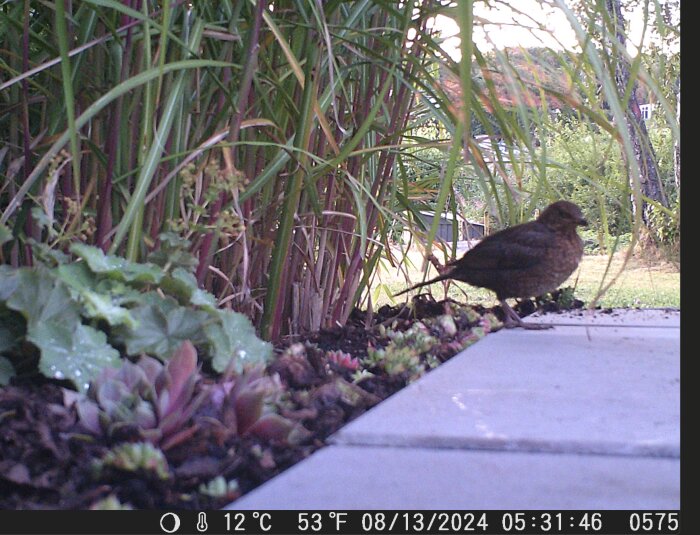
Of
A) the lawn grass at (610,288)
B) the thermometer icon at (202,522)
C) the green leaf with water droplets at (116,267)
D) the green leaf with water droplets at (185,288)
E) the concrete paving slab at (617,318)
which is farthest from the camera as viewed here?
the lawn grass at (610,288)

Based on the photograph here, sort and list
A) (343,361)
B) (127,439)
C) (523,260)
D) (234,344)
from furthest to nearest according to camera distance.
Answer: (523,260)
(343,361)
(234,344)
(127,439)

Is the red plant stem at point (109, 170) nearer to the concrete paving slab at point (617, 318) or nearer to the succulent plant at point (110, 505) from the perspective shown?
the succulent plant at point (110, 505)

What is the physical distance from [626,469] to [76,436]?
685 millimetres

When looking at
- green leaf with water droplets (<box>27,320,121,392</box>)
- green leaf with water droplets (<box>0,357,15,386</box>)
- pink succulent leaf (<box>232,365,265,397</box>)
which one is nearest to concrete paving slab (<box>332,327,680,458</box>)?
pink succulent leaf (<box>232,365,265,397</box>)

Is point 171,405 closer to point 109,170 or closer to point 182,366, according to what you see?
point 182,366

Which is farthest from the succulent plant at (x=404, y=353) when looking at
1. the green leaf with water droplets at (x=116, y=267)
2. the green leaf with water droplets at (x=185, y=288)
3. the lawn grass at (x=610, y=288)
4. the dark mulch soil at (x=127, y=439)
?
the lawn grass at (x=610, y=288)

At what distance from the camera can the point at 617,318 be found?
2.43 m

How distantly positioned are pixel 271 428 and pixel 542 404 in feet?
1.47

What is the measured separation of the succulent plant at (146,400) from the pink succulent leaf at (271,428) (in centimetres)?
9

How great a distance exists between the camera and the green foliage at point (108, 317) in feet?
3.85

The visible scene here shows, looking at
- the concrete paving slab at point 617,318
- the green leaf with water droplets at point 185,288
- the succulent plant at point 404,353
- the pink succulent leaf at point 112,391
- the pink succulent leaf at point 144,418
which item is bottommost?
Result: the concrete paving slab at point 617,318

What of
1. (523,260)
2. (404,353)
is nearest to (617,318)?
(523,260)

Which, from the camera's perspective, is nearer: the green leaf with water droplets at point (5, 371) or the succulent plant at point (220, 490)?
the succulent plant at point (220, 490)

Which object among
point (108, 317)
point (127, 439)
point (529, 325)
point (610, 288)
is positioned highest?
point (108, 317)
